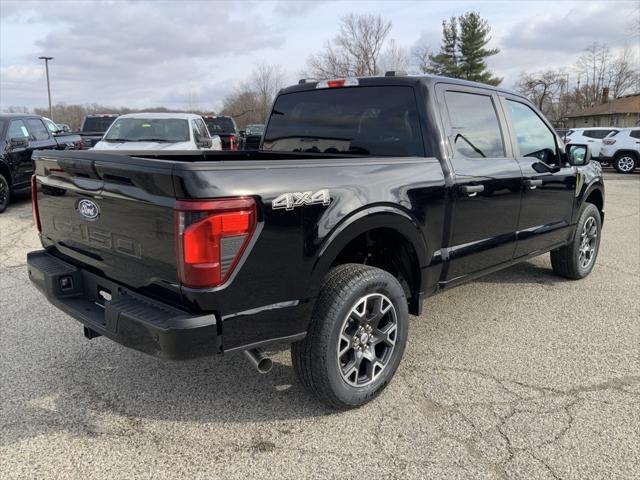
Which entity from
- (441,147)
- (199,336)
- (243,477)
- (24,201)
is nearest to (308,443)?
(243,477)

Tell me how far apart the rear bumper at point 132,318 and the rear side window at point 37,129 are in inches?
345

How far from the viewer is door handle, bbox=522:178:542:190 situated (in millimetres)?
4143

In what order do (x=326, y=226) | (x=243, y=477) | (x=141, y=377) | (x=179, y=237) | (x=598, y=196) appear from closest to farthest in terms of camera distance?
1. (x=179, y=237)
2. (x=243, y=477)
3. (x=326, y=226)
4. (x=141, y=377)
5. (x=598, y=196)

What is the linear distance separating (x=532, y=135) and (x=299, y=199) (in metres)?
2.89

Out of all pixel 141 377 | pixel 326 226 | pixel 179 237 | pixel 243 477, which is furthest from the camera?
pixel 141 377

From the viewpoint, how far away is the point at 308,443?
8.71 feet

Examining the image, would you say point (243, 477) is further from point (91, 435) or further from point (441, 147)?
point (441, 147)

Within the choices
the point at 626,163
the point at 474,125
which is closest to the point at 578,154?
the point at 474,125

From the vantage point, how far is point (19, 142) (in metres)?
9.63

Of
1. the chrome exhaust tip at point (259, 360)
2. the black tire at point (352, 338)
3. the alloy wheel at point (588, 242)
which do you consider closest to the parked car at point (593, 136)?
the alloy wheel at point (588, 242)

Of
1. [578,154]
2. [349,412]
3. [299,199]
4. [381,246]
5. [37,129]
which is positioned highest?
[37,129]

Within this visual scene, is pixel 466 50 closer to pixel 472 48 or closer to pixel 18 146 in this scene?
pixel 472 48

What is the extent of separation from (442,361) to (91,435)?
2.25 metres

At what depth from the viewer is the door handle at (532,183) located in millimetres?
4143
